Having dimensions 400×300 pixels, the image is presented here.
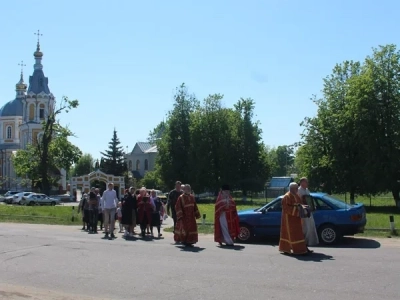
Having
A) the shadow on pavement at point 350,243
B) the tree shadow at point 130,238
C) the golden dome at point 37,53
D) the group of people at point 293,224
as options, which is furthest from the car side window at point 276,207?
the golden dome at point 37,53

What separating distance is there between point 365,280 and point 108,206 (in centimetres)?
1181

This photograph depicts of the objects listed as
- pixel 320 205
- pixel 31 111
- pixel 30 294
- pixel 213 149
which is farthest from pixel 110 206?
pixel 31 111

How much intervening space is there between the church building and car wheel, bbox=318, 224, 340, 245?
8203 cm

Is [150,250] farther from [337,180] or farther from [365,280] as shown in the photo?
[337,180]

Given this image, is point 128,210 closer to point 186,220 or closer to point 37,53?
point 186,220

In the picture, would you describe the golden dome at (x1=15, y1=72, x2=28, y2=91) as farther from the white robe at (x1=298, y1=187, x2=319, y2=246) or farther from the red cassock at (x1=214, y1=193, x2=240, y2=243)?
the white robe at (x1=298, y1=187, x2=319, y2=246)

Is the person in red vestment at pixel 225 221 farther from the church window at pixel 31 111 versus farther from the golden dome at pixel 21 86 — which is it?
the golden dome at pixel 21 86

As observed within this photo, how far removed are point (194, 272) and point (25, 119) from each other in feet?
312

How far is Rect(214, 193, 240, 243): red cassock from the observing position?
16.5 meters

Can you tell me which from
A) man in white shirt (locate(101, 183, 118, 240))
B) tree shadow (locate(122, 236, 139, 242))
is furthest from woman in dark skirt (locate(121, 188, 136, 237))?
tree shadow (locate(122, 236, 139, 242))

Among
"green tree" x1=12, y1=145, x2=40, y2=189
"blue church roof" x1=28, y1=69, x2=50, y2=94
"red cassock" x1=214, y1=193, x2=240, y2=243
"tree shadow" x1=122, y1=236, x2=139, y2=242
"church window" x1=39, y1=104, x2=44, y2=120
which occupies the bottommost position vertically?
"tree shadow" x1=122, y1=236, x2=139, y2=242

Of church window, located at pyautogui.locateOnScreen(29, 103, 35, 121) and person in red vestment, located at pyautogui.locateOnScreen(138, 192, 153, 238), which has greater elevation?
church window, located at pyautogui.locateOnScreen(29, 103, 35, 121)

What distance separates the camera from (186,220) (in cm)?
1653

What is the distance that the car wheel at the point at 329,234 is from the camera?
16641 mm
